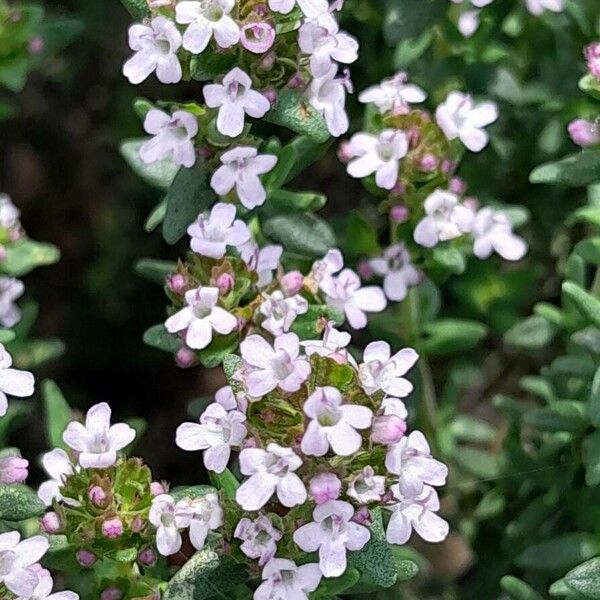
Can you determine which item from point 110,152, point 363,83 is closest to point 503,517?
point 363,83

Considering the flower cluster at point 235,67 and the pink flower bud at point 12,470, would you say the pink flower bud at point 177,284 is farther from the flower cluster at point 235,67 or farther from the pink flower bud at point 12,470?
the pink flower bud at point 12,470

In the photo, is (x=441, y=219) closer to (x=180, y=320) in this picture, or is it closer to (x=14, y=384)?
(x=180, y=320)

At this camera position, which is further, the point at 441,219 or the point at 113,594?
the point at 441,219

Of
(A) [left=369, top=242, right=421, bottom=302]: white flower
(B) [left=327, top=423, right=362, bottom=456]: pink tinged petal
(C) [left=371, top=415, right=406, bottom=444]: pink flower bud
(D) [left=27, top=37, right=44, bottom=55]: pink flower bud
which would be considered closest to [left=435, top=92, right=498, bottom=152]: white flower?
(A) [left=369, top=242, right=421, bottom=302]: white flower

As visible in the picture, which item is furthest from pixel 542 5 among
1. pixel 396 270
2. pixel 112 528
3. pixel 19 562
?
pixel 19 562

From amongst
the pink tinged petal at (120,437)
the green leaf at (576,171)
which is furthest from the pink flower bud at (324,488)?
the green leaf at (576,171)
